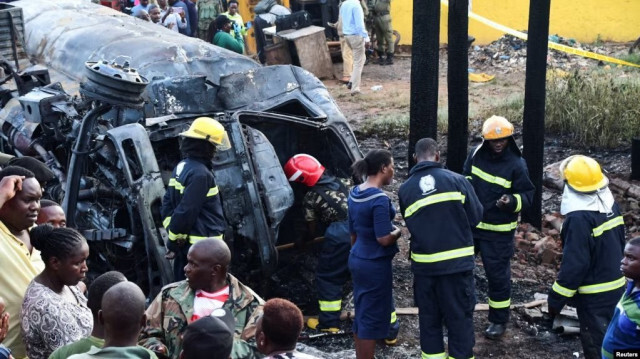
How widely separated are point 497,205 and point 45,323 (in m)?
3.60

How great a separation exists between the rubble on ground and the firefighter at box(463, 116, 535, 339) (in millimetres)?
9714

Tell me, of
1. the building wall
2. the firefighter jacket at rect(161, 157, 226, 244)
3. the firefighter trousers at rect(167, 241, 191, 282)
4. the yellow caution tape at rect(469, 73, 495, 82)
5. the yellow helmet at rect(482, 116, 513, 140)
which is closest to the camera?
the firefighter jacket at rect(161, 157, 226, 244)

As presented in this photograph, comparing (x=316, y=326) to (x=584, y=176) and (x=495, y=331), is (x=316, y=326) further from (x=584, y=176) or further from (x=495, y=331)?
(x=584, y=176)

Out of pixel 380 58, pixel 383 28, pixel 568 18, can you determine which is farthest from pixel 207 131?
pixel 568 18

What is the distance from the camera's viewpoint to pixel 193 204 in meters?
5.93

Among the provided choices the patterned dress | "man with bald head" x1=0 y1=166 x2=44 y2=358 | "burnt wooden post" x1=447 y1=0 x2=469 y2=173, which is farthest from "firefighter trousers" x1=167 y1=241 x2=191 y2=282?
"burnt wooden post" x1=447 y1=0 x2=469 y2=173

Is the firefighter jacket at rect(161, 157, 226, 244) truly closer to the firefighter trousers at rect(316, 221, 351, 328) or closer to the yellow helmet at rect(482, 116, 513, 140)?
the firefighter trousers at rect(316, 221, 351, 328)

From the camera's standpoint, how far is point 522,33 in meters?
17.0

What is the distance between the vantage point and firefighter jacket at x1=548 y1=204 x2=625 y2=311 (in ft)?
18.1

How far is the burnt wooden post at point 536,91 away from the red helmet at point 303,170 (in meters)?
2.57

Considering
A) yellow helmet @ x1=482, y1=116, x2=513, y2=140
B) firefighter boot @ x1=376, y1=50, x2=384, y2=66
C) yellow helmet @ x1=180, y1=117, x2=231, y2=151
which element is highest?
yellow helmet @ x1=180, y1=117, x2=231, y2=151

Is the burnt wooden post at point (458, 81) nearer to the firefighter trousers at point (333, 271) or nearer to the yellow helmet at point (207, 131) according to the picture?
the firefighter trousers at point (333, 271)

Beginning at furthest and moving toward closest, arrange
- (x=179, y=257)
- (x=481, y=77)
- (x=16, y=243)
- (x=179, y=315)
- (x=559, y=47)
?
1. (x=559, y=47)
2. (x=481, y=77)
3. (x=179, y=257)
4. (x=16, y=243)
5. (x=179, y=315)

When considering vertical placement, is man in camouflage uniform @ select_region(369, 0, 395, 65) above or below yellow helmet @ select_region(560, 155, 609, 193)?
below
